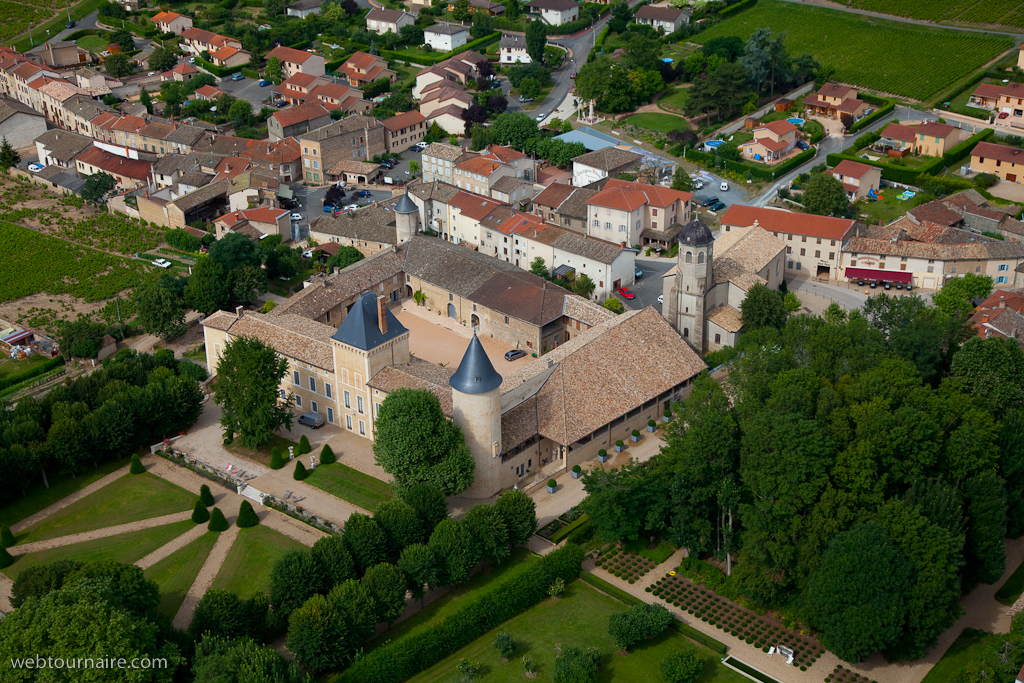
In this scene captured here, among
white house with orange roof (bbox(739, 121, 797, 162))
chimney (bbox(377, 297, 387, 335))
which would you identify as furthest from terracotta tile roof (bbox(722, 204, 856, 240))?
chimney (bbox(377, 297, 387, 335))

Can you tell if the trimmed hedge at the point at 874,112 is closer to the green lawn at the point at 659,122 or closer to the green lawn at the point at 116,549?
the green lawn at the point at 659,122

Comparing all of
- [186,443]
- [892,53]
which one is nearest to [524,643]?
→ [186,443]

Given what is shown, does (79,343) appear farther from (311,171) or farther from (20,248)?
(311,171)

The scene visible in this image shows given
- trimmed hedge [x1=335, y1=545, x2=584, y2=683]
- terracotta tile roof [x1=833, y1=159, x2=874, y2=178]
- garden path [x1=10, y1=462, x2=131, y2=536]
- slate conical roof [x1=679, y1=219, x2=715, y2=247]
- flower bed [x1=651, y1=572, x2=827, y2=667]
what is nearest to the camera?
trimmed hedge [x1=335, y1=545, x2=584, y2=683]

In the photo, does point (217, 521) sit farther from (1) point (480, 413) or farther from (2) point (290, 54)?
(2) point (290, 54)

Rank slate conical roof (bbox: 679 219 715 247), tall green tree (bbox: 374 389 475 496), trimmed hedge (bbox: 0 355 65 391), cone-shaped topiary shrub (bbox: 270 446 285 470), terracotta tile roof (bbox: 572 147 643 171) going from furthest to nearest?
terracotta tile roof (bbox: 572 147 643 171) → trimmed hedge (bbox: 0 355 65 391) → slate conical roof (bbox: 679 219 715 247) → cone-shaped topiary shrub (bbox: 270 446 285 470) → tall green tree (bbox: 374 389 475 496)

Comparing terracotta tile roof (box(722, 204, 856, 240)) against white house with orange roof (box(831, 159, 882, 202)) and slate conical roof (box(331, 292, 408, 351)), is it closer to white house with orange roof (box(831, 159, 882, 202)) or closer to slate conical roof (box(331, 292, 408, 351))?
white house with orange roof (box(831, 159, 882, 202))

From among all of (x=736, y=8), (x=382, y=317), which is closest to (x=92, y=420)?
(x=382, y=317)
